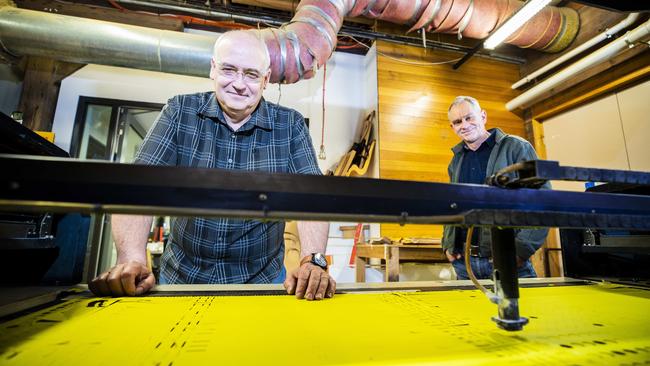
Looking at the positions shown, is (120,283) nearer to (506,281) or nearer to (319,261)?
(319,261)

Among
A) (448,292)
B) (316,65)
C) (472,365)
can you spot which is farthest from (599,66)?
(472,365)

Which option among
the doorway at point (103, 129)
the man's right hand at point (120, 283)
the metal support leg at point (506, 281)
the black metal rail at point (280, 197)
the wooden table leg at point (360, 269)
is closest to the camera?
the black metal rail at point (280, 197)

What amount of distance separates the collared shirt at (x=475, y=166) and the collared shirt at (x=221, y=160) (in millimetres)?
1072

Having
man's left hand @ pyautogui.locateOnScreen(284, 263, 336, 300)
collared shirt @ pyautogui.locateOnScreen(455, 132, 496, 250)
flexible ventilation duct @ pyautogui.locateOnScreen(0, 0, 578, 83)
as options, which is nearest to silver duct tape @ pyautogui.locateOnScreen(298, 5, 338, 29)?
flexible ventilation duct @ pyautogui.locateOnScreen(0, 0, 578, 83)

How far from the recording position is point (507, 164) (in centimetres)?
168

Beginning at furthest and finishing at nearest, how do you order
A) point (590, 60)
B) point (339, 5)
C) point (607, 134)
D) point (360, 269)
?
point (360, 269) < point (607, 134) < point (590, 60) < point (339, 5)

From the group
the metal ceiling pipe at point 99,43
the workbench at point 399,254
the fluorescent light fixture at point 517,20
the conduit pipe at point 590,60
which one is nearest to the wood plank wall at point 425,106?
the conduit pipe at point 590,60

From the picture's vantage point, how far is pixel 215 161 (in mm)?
1138

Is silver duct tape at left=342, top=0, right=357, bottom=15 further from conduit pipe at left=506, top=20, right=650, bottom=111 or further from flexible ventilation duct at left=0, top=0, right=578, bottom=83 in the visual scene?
conduit pipe at left=506, top=20, right=650, bottom=111

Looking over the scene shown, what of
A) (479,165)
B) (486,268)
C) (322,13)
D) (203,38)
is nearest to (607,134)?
(479,165)

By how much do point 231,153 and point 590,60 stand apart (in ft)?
9.83

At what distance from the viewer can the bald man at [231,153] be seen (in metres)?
1.06

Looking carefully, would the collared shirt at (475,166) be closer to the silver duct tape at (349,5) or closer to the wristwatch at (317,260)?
the wristwatch at (317,260)

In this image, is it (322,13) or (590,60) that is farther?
(590,60)
